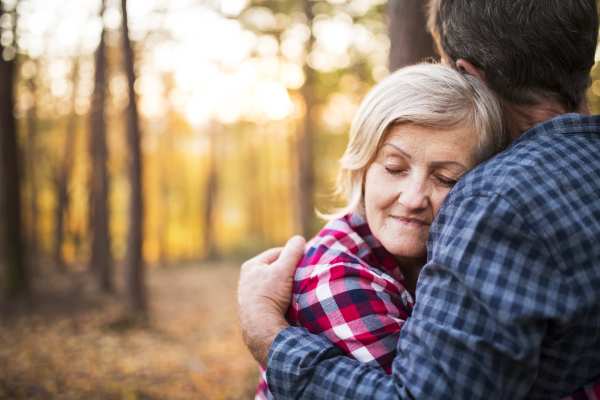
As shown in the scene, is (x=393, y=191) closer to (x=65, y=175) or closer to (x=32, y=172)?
(x=65, y=175)

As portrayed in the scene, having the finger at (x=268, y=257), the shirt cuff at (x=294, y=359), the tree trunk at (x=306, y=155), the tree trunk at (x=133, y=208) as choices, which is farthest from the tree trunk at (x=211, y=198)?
the shirt cuff at (x=294, y=359)

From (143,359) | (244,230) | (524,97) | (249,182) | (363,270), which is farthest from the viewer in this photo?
(244,230)

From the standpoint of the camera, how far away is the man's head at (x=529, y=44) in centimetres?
142

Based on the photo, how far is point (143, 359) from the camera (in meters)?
7.71

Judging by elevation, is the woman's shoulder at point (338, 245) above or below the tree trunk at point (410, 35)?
below

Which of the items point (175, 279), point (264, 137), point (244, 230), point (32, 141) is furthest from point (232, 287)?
point (244, 230)

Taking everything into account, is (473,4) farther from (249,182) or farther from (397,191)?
(249,182)

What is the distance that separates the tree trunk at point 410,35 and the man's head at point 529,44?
1.67 m

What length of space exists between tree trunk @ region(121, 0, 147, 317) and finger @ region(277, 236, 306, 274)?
7980 mm

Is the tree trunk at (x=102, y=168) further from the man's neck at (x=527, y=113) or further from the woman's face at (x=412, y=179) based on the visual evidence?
the man's neck at (x=527, y=113)

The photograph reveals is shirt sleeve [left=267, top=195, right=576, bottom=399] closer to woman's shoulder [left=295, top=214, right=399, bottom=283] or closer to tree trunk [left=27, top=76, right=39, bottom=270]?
woman's shoulder [left=295, top=214, right=399, bottom=283]

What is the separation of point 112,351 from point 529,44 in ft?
28.7

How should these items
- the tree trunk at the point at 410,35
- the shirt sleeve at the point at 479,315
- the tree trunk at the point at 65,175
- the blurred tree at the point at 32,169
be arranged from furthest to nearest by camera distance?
the tree trunk at the point at 65,175 → the blurred tree at the point at 32,169 → the tree trunk at the point at 410,35 → the shirt sleeve at the point at 479,315

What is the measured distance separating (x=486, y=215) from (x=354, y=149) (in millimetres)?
770
